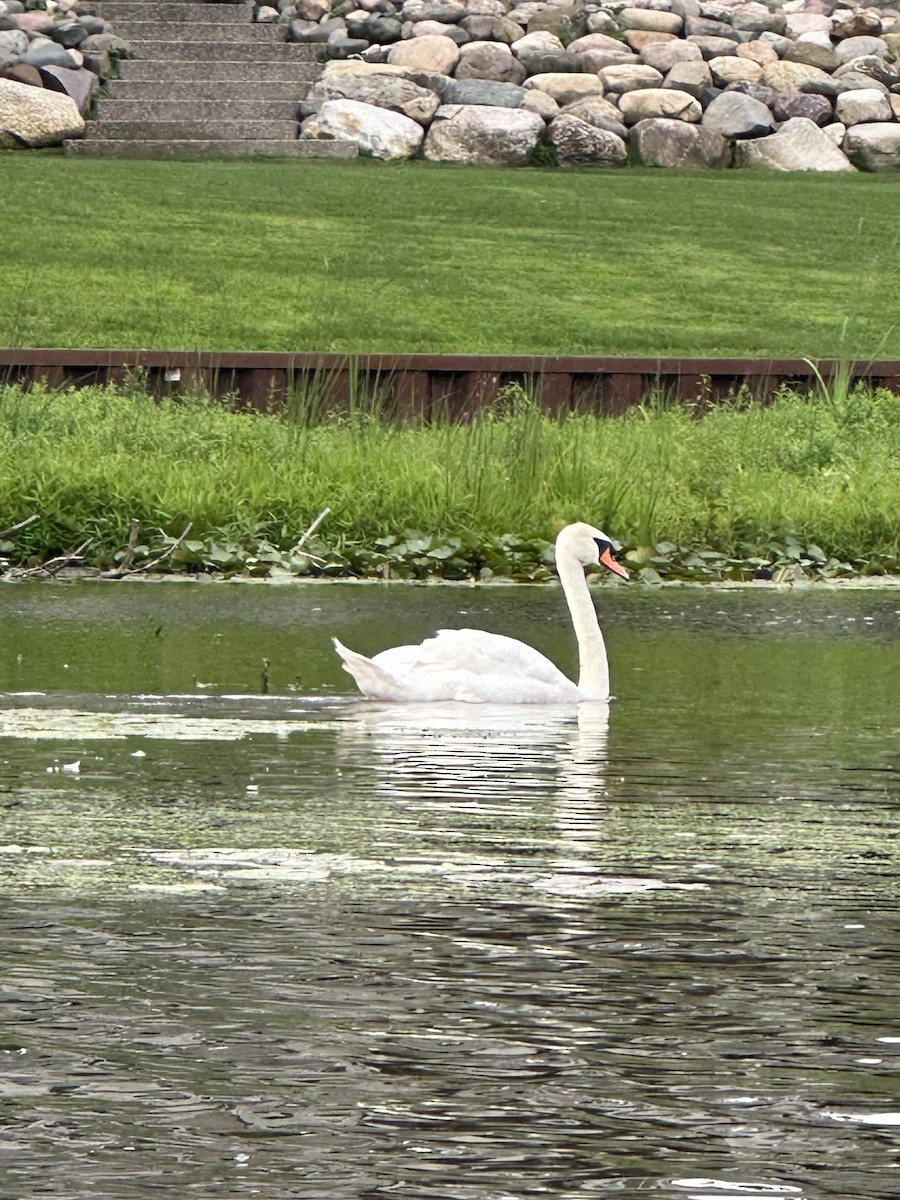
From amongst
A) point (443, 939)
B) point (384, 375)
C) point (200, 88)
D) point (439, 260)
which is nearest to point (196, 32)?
point (200, 88)

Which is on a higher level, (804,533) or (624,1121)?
(624,1121)

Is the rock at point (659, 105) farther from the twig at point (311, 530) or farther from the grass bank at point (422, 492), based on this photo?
the twig at point (311, 530)

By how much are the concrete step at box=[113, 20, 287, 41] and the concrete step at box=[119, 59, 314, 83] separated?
0.49 meters

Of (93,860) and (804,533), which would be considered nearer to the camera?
(93,860)

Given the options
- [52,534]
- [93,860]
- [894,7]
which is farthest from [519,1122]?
[894,7]

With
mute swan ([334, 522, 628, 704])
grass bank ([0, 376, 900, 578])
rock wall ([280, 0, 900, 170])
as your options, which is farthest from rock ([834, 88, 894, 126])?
mute swan ([334, 522, 628, 704])

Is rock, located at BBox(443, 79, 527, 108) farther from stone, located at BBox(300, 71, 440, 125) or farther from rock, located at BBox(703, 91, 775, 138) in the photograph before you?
rock, located at BBox(703, 91, 775, 138)

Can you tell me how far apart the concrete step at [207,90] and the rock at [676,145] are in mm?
3537

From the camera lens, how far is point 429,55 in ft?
92.2

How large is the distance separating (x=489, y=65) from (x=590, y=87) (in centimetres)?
111

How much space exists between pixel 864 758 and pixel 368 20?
2297cm

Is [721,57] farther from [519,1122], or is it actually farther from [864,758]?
[519,1122]

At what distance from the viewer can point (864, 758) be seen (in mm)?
7422

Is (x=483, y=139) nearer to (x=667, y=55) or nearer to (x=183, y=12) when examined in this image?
(x=667, y=55)
